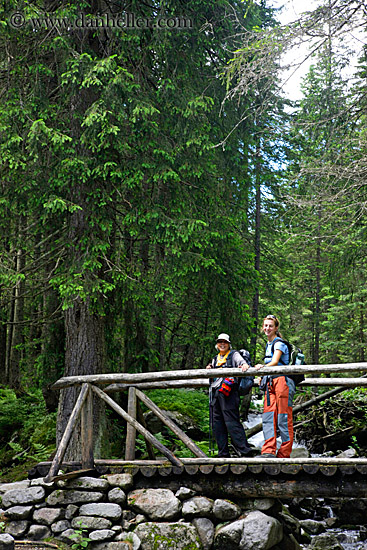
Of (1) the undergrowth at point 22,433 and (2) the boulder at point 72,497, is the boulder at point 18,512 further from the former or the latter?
(1) the undergrowth at point 22,433

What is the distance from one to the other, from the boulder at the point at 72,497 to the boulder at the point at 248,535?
152 cm

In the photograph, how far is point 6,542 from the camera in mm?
5945

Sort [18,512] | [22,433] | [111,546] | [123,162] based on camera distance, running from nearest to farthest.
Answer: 1. [111,546]
2. [18,512]
3. [123,162]
4. [22,433]

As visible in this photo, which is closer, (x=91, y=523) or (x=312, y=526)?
(x=91, y=523)

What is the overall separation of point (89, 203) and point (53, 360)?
357 centimetres

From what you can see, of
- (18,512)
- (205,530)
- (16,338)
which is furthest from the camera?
(16,338)

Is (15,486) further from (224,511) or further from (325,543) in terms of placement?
(325,543)

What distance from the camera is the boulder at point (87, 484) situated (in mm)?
6488

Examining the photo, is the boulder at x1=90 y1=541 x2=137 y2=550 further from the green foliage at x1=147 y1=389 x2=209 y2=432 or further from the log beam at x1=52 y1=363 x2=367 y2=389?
the green foliage at x1=147 y1=389 x2=209 y2=432

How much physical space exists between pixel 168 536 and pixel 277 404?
2.04 meters

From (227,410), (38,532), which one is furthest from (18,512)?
(227,410)

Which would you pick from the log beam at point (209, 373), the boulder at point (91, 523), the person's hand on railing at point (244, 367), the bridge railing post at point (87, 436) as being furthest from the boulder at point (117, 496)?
the person's hand on railing at point (244, 367)

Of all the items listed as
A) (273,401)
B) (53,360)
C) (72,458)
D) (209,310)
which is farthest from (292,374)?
(53,360)

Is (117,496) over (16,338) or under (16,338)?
under
